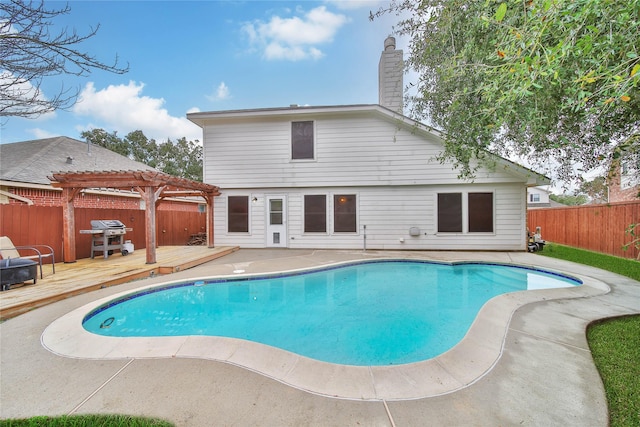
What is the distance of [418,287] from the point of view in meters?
5.70

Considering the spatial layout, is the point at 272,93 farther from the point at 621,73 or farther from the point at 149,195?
the point at 621,73

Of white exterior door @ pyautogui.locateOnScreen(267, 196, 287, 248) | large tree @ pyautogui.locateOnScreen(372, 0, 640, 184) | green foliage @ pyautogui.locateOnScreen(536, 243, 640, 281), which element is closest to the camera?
large tree @ pyautogui.locateOnScreen(372, 0, 640, 184)

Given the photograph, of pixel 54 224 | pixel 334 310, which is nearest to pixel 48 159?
pixel 54 224

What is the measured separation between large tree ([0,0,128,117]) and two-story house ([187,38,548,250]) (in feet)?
19.8

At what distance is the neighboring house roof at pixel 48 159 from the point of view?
326 inches

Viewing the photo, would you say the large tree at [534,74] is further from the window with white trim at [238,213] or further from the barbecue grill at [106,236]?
the barbecue grill at [106,236]

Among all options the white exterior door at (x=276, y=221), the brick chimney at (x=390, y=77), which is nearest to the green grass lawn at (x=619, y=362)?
the brick chimney at (x=390, y=77)

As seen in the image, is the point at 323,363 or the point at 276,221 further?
the point at 276,221

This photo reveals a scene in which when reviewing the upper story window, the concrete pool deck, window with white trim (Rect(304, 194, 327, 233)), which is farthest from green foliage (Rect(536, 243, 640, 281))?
the upper story window

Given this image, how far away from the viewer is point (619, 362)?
7.60 feet

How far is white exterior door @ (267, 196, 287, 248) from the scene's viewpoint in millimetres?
9594

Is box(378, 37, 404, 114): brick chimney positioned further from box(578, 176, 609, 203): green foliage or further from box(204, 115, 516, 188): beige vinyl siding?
box(578, 176, 609, 203): green foliage

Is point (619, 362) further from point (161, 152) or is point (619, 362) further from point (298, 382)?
point (161, 152)

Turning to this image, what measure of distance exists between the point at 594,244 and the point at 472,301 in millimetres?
7874
